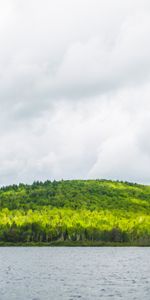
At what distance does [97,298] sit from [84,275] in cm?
3508

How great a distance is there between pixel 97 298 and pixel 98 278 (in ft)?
91.9

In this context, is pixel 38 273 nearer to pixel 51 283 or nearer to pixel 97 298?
pixel 51 283

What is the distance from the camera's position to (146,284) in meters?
88.6

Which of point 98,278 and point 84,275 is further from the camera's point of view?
point 84,275

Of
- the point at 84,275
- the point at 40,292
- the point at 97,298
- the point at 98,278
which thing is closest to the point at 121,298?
the point at 97,298

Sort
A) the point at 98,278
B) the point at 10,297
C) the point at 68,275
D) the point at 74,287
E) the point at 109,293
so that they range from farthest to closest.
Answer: the point at 68,275, the point at 98,278, the point at 74,287, the point at 109,293, the point at 10,297

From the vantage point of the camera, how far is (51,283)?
3484 inches

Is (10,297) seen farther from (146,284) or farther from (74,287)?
(146,284)

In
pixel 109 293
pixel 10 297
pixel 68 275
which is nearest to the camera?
pixel 10 297

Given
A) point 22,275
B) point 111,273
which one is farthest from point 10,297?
point 111,273

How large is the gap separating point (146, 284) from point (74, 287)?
13526 millimetres

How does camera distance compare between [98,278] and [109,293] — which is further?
[98,278]

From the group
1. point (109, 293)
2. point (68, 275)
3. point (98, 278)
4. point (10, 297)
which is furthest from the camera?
point (68, 275)

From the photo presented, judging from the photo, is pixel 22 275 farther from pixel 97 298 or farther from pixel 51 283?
pixel 97 298
